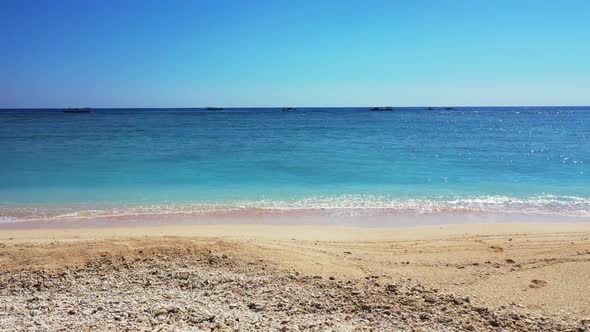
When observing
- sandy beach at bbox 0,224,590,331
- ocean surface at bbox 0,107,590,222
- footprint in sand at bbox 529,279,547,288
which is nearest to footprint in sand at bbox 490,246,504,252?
sandy beach at bbox 0,224,590,331

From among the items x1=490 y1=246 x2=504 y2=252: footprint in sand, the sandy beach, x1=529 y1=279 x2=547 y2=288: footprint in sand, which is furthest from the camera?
x1=490 y1=246 x2=504 y2=252: footprint in sand

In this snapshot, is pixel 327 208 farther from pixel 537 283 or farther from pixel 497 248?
pixel 537 283

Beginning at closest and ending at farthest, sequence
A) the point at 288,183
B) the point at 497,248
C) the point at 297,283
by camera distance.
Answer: the point at 297,283 → the point at 497,248 → the point at 288,183

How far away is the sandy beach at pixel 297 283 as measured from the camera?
4469mm

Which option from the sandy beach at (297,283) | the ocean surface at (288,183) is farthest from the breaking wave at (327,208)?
the sandy beach at (297,283)

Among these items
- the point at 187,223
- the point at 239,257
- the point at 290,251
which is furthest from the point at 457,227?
the point at 187,223

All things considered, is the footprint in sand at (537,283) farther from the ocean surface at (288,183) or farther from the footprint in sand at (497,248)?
the ocean surface at (288,183)

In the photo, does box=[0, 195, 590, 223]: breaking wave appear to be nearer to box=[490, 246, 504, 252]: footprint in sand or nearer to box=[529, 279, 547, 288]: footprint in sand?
box=[490, 246, 504, 252]: footprint in sand

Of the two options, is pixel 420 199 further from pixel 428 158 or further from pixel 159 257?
pixel 428 158

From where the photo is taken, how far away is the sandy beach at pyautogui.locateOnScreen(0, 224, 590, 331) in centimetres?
447

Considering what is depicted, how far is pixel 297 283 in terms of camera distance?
5441 millimetres

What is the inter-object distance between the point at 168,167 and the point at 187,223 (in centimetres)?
Answer: 937

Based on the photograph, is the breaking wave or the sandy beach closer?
the sandy beach

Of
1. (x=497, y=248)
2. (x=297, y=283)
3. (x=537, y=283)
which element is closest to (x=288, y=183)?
(x=497, y=248)
